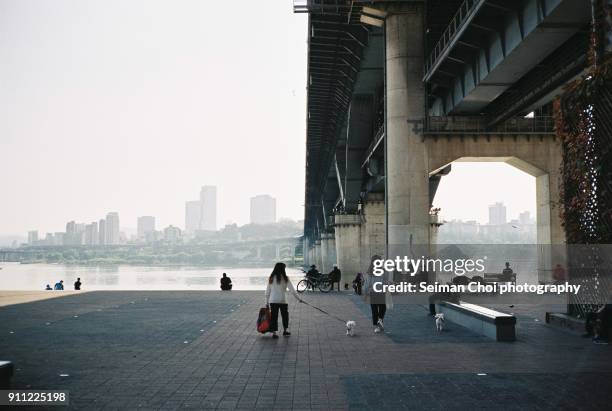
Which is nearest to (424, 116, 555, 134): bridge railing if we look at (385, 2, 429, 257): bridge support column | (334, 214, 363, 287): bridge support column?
(385, 2, 429, 257): bridge support column

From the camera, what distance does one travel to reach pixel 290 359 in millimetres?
9766

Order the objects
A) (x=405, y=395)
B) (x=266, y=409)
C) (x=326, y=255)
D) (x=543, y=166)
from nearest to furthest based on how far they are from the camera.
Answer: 1. (x=266, y=409)
2. (x=405, y=395)
3. (x=543, y=166)
4. (x=326, y=255)

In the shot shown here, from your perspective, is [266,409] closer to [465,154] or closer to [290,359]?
[290,359]

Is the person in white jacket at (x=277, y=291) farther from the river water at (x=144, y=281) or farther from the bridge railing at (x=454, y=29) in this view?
the river water at (x=144, y=281)

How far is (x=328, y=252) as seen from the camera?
87750mm

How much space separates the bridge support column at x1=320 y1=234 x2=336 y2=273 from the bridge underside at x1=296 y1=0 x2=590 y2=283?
46.1 metres

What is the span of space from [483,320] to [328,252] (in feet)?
247

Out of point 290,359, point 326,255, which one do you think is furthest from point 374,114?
point 326,255

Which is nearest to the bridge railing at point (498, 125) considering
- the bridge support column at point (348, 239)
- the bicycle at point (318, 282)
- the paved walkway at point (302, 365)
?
the bicycle at point (318, 282)

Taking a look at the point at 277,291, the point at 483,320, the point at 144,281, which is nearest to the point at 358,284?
the point at 483,320

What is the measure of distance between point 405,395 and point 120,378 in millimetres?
3620

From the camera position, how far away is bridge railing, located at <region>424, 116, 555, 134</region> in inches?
1201

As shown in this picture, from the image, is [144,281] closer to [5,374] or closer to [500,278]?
[500,278]

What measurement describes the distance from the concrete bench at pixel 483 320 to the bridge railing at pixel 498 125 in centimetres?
1616
